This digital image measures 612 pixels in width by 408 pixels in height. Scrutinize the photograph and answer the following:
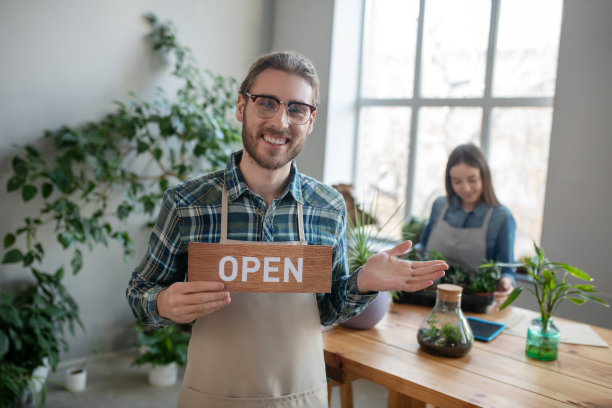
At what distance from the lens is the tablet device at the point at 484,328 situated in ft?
5.68

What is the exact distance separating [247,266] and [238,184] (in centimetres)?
26

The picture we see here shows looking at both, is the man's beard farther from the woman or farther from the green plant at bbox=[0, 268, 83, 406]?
the green plant at bbox=[0, 268, 83, 406]

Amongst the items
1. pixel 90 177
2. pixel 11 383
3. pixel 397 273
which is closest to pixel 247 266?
pixel 397 273

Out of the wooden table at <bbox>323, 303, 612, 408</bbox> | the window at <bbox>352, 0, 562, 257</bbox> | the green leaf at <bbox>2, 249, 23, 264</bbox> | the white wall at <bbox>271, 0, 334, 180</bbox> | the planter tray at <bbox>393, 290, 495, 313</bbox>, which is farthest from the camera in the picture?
the white wall at <bbox>271, 0, 334, 180</bbox>

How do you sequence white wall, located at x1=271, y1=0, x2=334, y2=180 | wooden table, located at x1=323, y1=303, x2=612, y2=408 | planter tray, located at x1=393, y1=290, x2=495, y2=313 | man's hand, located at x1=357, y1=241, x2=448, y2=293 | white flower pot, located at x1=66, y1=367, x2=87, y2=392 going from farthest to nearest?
1. white wall, located at x1=271, y1=0, x2=334, y2=180
2. white flower pot, located at x1=66, y1=367, x2=87, y2=392
3. planter tray, located at x1=393, y1=290, x2=495, y2=313
4. wooden table, located at x1=323, y1=303, x2=612, y2=408
5. man's hand, located at x1=357, y1=241, x2=448, y2=293

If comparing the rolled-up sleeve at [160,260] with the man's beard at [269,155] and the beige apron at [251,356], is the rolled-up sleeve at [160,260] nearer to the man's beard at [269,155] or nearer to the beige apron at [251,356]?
the beige apron at [251,356]

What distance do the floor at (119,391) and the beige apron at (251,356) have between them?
1863 millimetres

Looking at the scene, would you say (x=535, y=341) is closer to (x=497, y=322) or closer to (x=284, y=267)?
(x=497, y=322)

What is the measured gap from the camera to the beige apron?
1.25 metres

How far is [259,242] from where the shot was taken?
4.09 feet

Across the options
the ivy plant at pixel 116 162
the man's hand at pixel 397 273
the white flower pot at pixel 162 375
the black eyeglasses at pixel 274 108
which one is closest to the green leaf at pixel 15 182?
the ivy plant at pixel 116 162

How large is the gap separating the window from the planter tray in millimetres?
1689

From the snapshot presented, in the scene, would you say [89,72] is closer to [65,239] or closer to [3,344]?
[65,239]

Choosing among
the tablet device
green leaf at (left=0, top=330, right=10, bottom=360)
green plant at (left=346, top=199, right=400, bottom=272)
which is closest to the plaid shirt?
green plant at (left=346, top=199, right=400, bottom=272)
